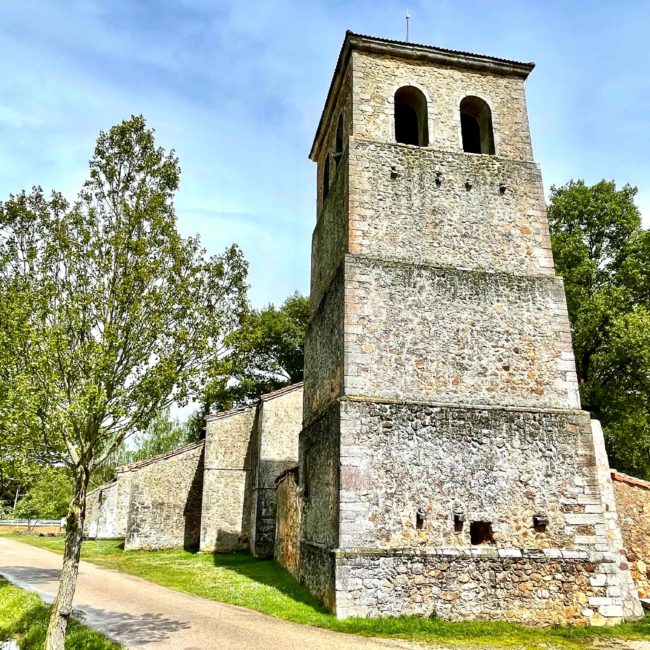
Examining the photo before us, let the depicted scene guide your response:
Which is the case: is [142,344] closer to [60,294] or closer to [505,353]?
[60,294]

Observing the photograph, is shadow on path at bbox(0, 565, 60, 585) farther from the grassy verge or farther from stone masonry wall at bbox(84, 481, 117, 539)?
stone masonry wall at bbox(84, 481, 117, 539)

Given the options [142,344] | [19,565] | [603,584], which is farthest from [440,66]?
[19,565]

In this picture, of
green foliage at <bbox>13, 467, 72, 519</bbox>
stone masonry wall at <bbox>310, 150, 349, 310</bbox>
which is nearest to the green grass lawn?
green foliage at <bbox>13, 467, 72, 519</bbox>

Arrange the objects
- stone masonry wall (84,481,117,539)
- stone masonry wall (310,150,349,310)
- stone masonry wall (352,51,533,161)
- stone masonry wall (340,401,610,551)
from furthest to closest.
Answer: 1. stone masonry wall (84,481,117,539)
2. stone masonry wall (352,51,533,161)
3. stone masonry wall (310,150,349,310)
4. stone masonry wall (340,401,610,551)

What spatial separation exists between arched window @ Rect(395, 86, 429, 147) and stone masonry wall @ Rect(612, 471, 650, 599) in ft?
28.0

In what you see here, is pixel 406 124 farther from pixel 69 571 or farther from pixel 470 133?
pixel 69 571

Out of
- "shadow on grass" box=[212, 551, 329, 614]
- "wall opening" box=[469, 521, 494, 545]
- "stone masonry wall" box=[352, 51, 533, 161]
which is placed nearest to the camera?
"wall opening" box=[469, 521, 494, 545]

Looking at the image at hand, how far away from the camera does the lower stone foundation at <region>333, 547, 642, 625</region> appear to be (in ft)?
29.4

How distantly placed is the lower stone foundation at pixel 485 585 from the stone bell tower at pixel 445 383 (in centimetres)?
2

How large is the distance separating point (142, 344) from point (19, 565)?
503 inches

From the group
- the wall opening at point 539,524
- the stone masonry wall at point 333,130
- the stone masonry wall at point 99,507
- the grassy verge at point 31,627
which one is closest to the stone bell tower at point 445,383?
the wall opening at point 539,524

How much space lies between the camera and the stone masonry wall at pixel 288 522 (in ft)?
43.7

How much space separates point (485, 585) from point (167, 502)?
15290 millimetres

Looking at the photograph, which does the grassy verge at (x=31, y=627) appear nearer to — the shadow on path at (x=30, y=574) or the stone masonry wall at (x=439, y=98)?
the shadow on path at (x=30, y=574)
